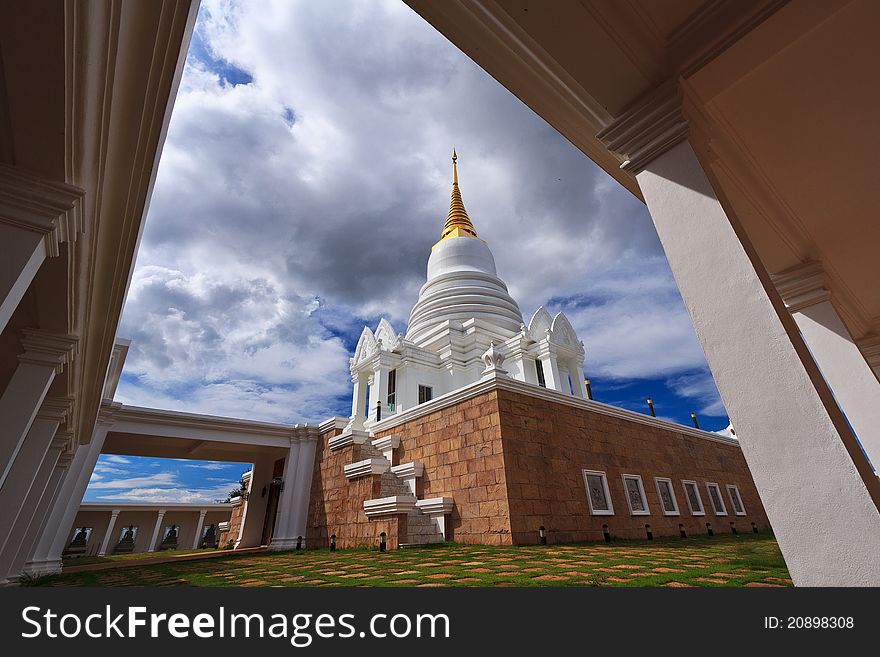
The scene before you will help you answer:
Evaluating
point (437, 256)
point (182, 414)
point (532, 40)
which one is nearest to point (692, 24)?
point (532, 40)

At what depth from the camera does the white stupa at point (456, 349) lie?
1525cm

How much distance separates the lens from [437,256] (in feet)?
66.2

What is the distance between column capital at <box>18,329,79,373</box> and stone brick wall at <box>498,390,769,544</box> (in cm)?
607

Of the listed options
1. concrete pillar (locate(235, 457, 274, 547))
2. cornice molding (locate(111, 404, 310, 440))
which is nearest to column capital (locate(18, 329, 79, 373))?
cornice molding (locate(111, 404, 310, 440))

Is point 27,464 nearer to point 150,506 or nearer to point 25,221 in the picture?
point 25,221

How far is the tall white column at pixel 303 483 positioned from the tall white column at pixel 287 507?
8cm

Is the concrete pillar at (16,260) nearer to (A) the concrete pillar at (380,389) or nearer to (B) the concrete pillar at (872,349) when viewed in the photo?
(B) the concrete pillar at (872,349)

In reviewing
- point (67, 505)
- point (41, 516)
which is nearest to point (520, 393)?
point (41, 516)

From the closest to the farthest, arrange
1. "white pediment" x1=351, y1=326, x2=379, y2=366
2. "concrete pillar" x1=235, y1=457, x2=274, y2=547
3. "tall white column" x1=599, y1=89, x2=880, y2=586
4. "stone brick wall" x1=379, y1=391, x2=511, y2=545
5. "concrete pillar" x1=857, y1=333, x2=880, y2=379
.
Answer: "tall white column" x1=599, y1=89, x2=880, y2=586
"concrete pillar" x1=857, y1=333, x2=880, y2=379
"stone brick wall" x1=379, y1=391, x2=511, y2=545
"concrete pillar" x1=235, y1=457, x2=274, y2=547
"white pediment" x1=351, y1=326, x2=379, y2=366

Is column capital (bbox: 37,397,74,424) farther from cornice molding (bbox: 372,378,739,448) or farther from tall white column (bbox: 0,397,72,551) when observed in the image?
cornice molding (bbox: 372,378,739,448)

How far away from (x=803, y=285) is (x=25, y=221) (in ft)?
22.6

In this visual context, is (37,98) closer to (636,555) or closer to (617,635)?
(617,635)

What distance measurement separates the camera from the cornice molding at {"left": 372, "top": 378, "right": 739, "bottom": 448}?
7.95 metres

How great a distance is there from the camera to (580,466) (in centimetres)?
827
